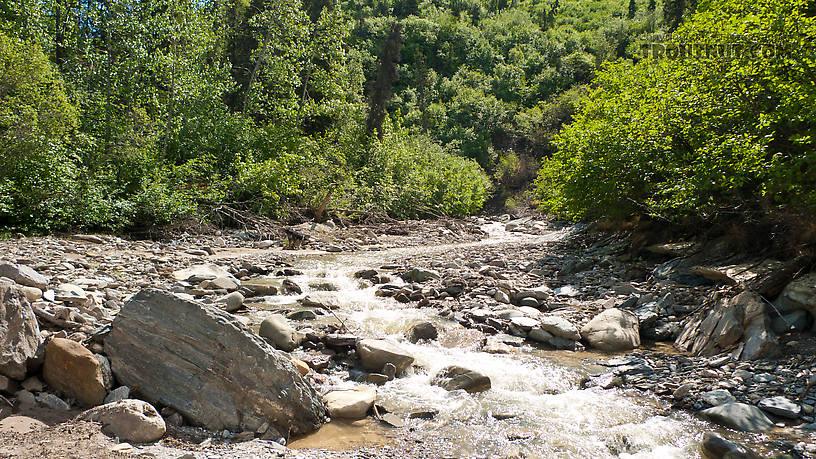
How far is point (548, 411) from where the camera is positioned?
190 inches

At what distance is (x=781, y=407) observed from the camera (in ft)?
14.8

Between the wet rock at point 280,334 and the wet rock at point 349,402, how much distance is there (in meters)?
1.49

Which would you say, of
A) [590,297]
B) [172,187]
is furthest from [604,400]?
[172,187]

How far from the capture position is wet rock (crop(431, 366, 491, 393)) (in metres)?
5.30

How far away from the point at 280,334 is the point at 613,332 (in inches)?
188

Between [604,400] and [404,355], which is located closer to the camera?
[604,400]

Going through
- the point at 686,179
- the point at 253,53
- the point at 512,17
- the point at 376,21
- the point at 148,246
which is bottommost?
the point at 148,246

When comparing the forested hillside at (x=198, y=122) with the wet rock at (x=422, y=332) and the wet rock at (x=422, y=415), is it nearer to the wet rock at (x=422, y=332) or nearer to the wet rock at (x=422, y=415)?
the wet rock at (x=422, y=332)

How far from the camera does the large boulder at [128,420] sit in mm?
3549

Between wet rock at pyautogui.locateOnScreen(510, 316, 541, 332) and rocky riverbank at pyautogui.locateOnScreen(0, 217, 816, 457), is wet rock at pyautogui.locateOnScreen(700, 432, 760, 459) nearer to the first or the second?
rocky riverbank at pyautogui.locateOnScreen(0, 217, 816, 457)

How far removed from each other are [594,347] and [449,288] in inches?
135

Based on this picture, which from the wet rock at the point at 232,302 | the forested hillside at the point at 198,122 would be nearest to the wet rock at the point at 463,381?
the wet rock at the point at 232,302

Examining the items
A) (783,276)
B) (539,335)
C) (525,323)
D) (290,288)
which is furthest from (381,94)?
(783,276)

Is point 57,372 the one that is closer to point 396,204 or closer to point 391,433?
point 391,433
